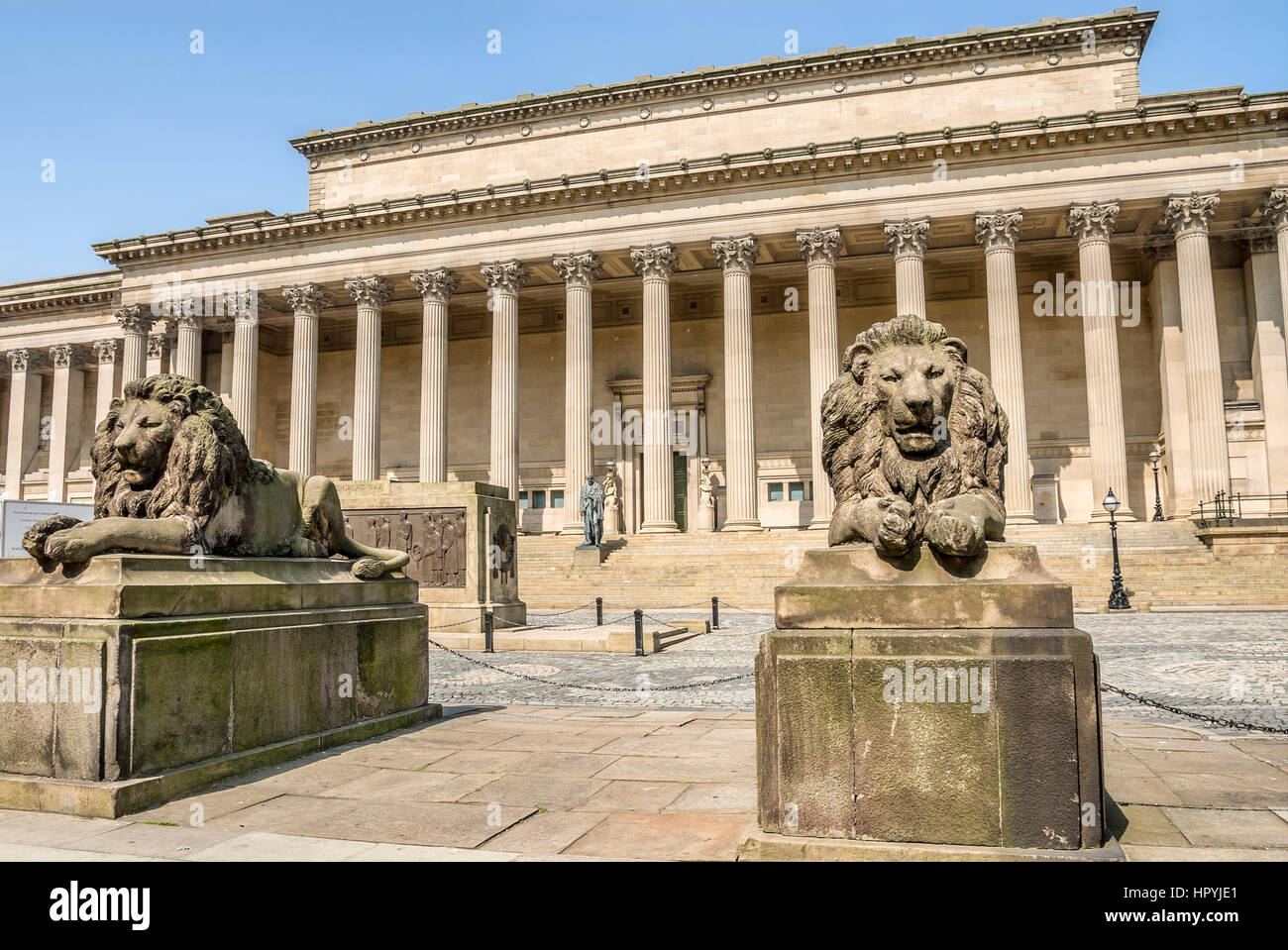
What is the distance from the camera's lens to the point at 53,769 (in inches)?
210

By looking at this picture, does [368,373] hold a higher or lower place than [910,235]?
lower

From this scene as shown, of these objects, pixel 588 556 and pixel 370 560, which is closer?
pixel 370 560

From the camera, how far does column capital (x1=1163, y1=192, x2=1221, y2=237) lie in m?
32.3

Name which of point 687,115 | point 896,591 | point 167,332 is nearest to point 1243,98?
point 687,115

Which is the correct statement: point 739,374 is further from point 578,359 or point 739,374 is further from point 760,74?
point 760,74

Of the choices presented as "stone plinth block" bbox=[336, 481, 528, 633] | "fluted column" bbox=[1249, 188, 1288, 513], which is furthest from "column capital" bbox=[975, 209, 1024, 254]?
"stone plinth block" bbox=[336, 481, 528, 633]

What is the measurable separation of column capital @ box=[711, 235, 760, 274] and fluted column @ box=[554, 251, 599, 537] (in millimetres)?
5500

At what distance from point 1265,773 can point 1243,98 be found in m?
34.2

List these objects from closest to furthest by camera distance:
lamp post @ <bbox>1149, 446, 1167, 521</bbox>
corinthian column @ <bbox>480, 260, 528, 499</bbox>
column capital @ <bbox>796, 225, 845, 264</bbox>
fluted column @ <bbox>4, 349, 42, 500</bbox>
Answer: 1. lamp post @ <bbox>1149, 446, 1167, 521</bbox>
2. column capital @ <bbox>796, 225, 845, 264</bbox>
3. corinthian column @ <bbox>480, 260, 528, 499</bbox>
4. fluted column @ <bbox>4, 349, 42, 500</bbox>

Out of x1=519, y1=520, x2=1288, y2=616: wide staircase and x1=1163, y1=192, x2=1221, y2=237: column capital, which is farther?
x1=1163, y1=192, x2=1221, y2=237: column capital

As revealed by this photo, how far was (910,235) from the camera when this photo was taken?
34656 mm

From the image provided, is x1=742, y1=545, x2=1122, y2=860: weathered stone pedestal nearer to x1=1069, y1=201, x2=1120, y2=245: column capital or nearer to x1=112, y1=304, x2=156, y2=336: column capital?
x1=1069, y1=201, x2=1120, y2=245: column capital

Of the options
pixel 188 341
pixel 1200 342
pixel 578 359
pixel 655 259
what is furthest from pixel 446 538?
pixel 188 341

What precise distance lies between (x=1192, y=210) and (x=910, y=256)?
10.1 meters
